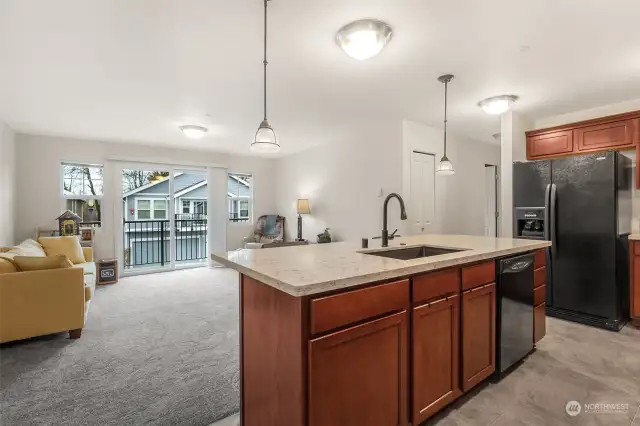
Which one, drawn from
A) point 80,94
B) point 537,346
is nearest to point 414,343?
point 537,346

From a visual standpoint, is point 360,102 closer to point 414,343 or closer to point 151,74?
point 151,74

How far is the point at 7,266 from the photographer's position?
2.80m

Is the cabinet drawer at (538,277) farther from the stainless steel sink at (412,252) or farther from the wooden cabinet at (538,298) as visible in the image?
the stainless steel sink at (412,252)

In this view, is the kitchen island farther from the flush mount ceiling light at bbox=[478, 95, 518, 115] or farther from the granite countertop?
the flush mount ceiling light at bbox=[478, 95, 518, 115]

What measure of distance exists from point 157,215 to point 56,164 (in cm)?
181

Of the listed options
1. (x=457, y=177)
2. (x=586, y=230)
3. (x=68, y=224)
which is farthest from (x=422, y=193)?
(x=68, y=224)

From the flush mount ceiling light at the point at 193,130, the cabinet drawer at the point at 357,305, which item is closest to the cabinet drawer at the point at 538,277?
the cabinet drawer at the point at 357,305

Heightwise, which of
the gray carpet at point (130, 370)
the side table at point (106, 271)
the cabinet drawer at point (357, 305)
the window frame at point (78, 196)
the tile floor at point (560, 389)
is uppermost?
the window frame at point (78, 196)

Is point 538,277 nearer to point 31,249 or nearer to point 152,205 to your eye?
point 31,249

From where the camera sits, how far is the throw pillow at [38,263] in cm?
289

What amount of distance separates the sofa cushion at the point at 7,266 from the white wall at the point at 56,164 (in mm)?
2844

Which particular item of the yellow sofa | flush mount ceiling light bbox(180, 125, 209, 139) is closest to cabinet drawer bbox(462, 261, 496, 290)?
the yellow sofa

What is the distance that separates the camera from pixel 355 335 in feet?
4.35

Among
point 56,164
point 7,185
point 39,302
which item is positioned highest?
point 56,164
